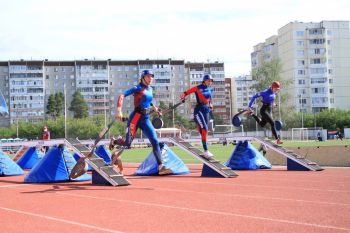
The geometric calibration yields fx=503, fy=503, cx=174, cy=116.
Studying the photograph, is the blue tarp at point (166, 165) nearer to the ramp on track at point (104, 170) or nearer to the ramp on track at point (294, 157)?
the ramp on track at point (294, 157)

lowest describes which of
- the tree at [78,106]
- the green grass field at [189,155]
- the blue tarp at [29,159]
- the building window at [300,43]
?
the green grass field at [189,155]

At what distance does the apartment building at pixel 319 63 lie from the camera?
399 ft

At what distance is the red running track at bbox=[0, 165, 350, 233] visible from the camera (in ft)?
23.6

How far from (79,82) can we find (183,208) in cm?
12933

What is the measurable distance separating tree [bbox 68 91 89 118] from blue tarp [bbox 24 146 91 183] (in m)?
109

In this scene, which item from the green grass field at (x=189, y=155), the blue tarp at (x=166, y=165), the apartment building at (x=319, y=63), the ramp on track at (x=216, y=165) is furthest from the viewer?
the apartment building at (x=319, y=63)

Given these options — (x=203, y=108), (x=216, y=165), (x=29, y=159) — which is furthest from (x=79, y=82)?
(x=216, y=165)

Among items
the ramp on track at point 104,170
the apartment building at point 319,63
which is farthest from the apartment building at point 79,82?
the ramp on track at point 104,170

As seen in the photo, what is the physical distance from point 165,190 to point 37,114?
12617cm

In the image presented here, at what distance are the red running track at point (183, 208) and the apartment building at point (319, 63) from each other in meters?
113

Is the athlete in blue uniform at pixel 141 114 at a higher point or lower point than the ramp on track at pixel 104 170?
higher

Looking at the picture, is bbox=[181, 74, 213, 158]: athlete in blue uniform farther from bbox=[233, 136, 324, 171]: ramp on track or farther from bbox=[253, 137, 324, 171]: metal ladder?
bbox=[253, 137, 324, 171]: metal ladder

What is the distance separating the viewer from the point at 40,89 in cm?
13425

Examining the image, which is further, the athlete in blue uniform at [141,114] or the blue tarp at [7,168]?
the blue tarp at [7,168]
